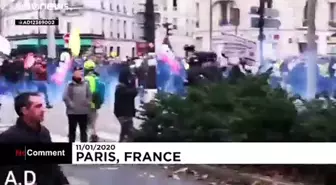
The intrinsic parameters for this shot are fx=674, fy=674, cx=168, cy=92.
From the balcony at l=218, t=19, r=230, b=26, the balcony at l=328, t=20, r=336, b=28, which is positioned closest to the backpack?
the balcony at l=218, t=19, r=230, b=26

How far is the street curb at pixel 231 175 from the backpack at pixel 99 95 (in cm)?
61

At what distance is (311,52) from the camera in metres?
3.75

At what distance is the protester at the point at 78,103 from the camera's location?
146 inches

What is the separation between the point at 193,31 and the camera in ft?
12.4

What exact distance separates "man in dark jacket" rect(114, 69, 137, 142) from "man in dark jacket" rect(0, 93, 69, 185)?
0.41 metres

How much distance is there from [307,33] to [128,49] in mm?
1000

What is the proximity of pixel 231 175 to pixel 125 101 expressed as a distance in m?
0.73

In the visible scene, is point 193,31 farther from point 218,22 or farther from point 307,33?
point 307,33

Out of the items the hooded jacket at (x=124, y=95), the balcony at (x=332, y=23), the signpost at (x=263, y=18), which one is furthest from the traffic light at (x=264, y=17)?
the hooded jacket at (x=124, y=95)

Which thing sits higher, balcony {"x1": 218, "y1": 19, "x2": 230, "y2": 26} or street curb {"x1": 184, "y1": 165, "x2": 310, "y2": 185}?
balcony {"x1": 218, "y1": 19, "x2": 230, "y2": 26}

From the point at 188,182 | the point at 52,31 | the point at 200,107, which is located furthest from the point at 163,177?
the point at 52,31

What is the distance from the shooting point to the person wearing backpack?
3.73 metres

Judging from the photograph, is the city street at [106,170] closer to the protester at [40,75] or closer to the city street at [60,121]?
the city street at [60,121]
